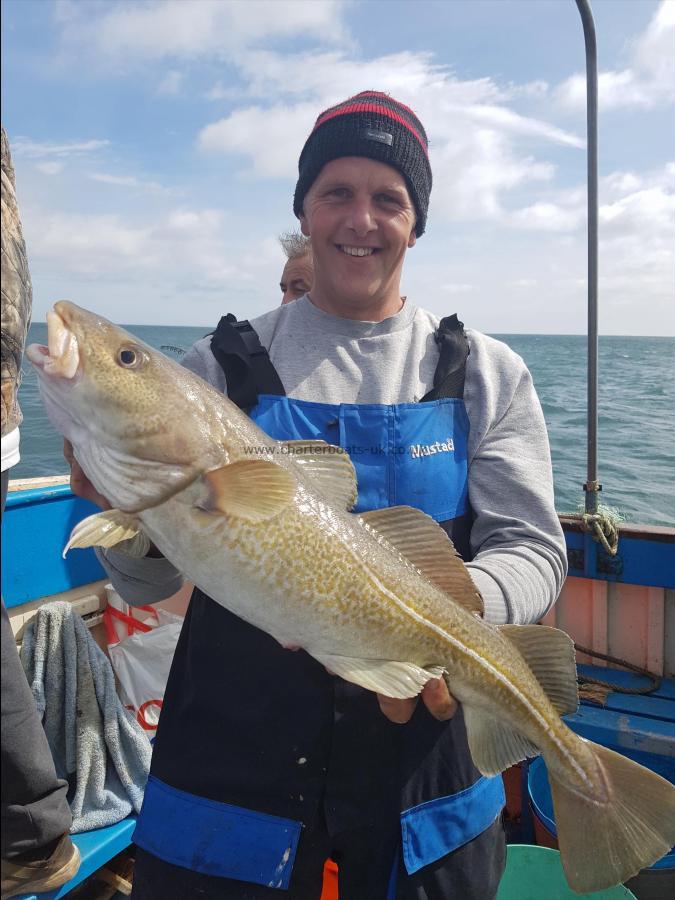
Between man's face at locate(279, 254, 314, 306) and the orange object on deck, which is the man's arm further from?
man's face at locate(279, 254, 314, 306)

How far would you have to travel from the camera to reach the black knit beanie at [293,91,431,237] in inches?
110

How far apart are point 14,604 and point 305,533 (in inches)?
132

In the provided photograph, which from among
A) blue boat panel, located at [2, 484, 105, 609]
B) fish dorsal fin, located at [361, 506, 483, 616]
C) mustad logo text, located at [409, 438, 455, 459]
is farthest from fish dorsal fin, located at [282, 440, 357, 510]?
blue boat panel, located at [2, 484, 105, 609]

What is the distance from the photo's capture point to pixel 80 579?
495 centimetres

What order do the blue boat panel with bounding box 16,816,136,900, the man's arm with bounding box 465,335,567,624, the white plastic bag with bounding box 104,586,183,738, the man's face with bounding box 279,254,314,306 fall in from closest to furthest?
the man's arm with bounding box 465,335,567,624 < the blue boat panel with bounding box 16,816,136,900 < the white plastic bag with bounding box 104,586,183,738 < the man's face with bounding box 279,254,314,306

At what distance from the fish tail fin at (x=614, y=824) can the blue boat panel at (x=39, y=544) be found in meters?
3.65

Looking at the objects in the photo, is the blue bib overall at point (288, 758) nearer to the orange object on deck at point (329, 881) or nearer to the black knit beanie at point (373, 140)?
the orange object on deck at point (329, 881)

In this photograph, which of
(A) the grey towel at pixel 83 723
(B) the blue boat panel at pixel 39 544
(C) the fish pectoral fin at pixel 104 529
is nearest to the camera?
(C) the fish pectoral fin at pixel 104 529

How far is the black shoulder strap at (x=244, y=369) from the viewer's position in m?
2.59

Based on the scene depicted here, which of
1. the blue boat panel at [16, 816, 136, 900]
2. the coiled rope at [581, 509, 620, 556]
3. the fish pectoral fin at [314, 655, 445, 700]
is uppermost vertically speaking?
the fish pectoral fin at [314, 655, 445, 700]

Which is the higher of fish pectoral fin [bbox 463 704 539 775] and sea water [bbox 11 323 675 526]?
fish pectoral fin [bbox 463 704 539 775]

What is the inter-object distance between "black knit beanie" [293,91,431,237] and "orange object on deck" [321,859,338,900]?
2744 mm

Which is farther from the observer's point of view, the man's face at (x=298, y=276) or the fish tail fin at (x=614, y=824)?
the man's face at (x=298, y=276)

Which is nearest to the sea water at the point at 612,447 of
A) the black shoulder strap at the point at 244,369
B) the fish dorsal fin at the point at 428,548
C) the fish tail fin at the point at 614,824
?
the black shoulder strap at the point at 244,369
